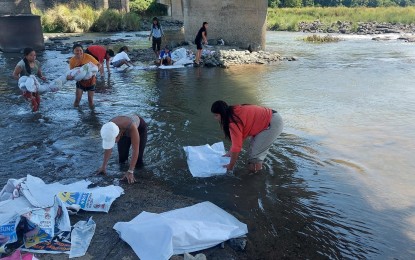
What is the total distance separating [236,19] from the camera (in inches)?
699

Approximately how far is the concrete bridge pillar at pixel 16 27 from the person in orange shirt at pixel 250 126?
57.9ft

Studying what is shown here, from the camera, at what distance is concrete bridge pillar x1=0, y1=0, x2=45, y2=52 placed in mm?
18719

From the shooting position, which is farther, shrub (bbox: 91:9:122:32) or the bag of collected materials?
shrub (bbox: 91:9:122:32)

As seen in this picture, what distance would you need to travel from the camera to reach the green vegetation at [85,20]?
97.1ft

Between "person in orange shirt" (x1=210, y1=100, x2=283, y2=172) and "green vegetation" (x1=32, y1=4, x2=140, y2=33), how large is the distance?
28.4 m

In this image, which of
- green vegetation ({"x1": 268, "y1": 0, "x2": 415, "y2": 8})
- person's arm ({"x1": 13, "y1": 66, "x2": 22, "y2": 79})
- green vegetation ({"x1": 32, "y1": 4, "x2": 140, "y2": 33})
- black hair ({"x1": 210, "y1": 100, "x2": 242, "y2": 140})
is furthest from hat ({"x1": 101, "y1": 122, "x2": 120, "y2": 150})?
green vegetation ({"x1": 268, "y1": 0, "x2": 415, "y2": 8})

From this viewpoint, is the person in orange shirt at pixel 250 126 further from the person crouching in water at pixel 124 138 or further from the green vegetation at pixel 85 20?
the green vegetation at pixel 85 20

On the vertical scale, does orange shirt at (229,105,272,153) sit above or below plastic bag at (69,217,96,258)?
above

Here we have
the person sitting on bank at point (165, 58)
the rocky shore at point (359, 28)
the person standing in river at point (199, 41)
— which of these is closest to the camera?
the person standing in river at point (199, 41)

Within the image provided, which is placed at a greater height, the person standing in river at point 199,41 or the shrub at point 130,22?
the shrub at point 130,22

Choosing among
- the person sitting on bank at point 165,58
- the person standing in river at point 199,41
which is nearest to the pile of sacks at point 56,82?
the person sitting on bank at point 165,58

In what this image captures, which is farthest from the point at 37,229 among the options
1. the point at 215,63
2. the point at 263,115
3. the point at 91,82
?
the point at 215,63

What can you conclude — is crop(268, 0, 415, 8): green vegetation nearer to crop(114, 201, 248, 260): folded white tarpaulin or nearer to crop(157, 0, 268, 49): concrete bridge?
crop(157, 0, 268, 49): concrete bridge

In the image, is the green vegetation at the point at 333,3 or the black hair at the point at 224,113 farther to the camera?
the green vegetation at the point at 333,3
